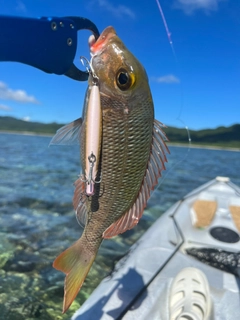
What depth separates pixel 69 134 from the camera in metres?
1.61

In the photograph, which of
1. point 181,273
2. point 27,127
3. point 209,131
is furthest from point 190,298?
point 27,127

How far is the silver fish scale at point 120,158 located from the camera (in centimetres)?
147

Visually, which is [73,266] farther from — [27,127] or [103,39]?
[27,127]

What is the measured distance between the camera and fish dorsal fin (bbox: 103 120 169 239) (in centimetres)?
163

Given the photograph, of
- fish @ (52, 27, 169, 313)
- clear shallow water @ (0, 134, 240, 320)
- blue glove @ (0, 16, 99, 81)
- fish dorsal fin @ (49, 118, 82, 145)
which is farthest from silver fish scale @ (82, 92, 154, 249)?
clear shallow water @ (0, 134, 240, 320)

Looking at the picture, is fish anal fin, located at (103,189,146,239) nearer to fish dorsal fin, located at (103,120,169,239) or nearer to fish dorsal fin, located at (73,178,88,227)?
fish dorsal fin, located at (103,120,169,239)

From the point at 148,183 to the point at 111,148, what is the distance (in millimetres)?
336

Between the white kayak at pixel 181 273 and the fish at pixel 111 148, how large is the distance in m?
1.45

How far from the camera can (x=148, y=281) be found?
3381 mm

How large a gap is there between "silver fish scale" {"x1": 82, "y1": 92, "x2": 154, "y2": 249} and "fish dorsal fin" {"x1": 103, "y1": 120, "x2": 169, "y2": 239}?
30mm

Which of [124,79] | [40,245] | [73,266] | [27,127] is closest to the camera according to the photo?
[124,79]

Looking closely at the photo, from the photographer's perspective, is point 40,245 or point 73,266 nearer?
point 73,266

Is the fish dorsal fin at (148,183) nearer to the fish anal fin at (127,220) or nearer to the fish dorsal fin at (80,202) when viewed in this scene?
the fish anal fin at (127,220)

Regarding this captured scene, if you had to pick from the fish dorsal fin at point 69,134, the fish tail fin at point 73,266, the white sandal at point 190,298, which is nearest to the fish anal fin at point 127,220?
the fish tail fin at point 73,266
